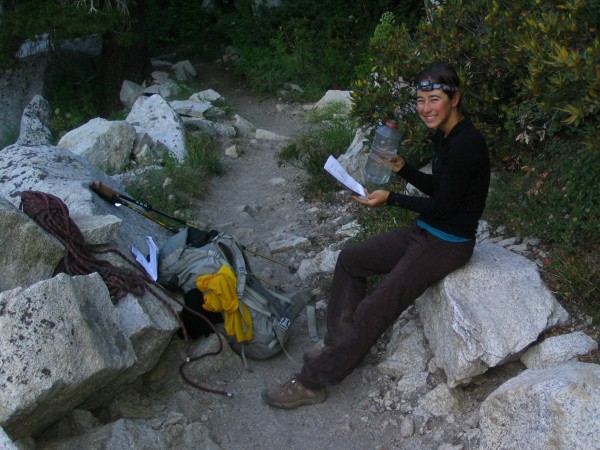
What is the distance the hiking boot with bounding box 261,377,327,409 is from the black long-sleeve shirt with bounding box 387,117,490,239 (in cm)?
120

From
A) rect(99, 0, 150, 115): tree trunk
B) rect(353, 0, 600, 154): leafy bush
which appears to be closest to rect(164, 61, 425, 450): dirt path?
rect(353, 0, 600, 154): leafy bush

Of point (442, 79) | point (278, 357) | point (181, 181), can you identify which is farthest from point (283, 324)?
point (181, 181)

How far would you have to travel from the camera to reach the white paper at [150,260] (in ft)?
15.2

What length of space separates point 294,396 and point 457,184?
155 centimetres

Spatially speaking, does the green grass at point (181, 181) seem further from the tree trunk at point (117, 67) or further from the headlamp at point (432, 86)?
the tree trunk at point (117, 67)

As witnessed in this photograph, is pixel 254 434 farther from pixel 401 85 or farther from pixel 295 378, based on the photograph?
pixel 401 85

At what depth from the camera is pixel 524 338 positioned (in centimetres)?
395

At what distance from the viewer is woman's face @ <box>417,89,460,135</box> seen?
3.89m

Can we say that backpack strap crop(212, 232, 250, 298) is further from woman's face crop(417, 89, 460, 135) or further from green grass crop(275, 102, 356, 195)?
green grass crop(275, 102, 356, 195)

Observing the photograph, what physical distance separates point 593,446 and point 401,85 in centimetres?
376

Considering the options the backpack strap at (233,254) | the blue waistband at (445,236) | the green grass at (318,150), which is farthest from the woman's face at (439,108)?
the green grass at (318,150)

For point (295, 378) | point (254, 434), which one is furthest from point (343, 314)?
point (254, 434)

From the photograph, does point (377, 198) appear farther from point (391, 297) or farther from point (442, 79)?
point (442, 79)

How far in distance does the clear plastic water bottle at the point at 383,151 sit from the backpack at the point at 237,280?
1.08 m
